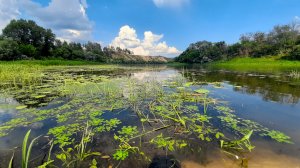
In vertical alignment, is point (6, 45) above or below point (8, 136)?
above

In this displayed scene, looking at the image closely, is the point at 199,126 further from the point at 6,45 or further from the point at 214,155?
the point at 6,45

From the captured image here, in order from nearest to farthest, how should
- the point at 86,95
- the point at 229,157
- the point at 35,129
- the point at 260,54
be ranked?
1. the point at 229,157
2. the point at 35,129
3. the point at 86,95
4. the point at 260,54

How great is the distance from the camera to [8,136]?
4887 mm

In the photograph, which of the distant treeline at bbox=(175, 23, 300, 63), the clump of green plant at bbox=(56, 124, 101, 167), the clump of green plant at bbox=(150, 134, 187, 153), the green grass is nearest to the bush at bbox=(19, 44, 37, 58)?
the green grass

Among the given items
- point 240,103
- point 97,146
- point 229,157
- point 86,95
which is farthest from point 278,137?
point 86,95

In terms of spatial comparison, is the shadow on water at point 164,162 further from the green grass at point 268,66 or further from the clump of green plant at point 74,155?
the green grass at point 268,66

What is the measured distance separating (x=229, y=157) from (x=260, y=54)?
88846mm

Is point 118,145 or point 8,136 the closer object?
point 118,145

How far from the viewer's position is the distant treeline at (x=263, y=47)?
67.5 m

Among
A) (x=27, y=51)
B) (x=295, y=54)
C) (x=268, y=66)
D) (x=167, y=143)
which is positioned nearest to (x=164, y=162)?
(x=167, y=143)

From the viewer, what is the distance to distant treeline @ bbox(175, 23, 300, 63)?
6746 cm

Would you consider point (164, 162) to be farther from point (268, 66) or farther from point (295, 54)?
point (295, 54)

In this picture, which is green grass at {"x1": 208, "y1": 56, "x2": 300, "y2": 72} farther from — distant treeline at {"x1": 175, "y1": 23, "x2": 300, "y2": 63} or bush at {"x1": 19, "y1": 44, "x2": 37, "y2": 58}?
bush at {"x1": 19, "y1": 44, "x2": 37, "y2": 58}

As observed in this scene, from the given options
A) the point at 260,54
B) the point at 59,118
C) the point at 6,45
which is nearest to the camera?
the point at 59,118
